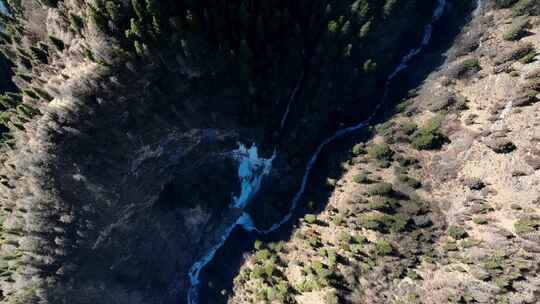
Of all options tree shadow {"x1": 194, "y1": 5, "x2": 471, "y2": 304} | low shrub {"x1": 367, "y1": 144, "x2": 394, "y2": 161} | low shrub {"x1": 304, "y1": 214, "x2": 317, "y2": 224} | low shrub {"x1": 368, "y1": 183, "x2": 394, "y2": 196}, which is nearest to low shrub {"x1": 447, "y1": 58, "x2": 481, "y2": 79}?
tree shadow {"x1": 194, "y1": 5, "x2": 471, "y2": 304}

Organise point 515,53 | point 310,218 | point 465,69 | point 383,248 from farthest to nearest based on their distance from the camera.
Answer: point 310,218 < point 465,69 < point 383,248 < point 515,53

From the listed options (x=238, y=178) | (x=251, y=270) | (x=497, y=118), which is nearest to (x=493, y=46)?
(x=497, y=118)

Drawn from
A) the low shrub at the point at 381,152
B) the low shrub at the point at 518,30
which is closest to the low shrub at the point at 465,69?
the low shrub at the point at 518,30

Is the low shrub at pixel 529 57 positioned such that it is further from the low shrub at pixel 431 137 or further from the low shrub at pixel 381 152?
the low shrub at pixel 381 152

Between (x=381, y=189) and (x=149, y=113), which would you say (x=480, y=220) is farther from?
(x=149, y=113)

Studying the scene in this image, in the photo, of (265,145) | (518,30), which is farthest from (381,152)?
(518,30)

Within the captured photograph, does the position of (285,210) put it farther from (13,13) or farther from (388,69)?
(13,13)
